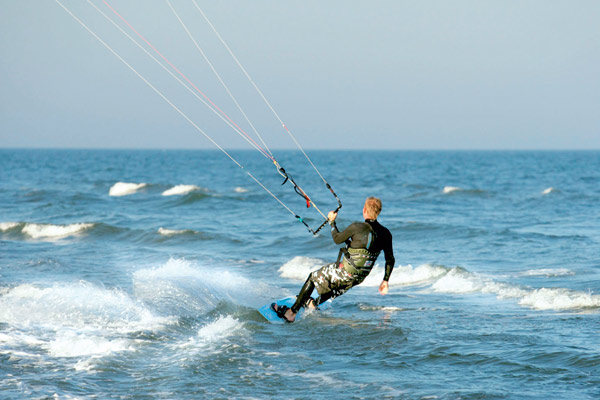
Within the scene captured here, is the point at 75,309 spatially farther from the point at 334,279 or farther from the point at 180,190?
the point at 180,190

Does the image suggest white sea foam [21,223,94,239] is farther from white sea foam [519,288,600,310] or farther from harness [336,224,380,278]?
white sea foam [519,288,600,310]

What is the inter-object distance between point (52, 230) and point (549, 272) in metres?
16.7

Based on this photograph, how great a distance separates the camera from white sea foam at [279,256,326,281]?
15438mm

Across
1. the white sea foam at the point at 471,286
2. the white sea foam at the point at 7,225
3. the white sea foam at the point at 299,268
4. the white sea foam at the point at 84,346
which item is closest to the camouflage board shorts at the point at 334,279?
the white sea foam at the point at 84,346

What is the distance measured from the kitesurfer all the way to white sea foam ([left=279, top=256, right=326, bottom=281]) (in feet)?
18.3

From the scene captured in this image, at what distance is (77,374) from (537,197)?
35.0 meters

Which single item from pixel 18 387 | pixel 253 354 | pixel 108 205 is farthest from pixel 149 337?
pixel 108 205

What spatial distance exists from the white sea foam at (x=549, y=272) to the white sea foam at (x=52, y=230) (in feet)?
50.0

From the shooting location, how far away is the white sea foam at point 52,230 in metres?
22.5

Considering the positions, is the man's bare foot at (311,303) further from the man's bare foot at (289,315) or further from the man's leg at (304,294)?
the man's bare foot at (289,315)

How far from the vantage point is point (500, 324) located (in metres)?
10.0

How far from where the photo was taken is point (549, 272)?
14977 mm

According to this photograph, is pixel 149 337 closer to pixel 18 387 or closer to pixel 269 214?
pixel 18 387

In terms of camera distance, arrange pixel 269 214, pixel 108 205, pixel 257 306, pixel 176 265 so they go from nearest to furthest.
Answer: pixel 257 306, pixel 176 265, pixel 269 214, pixel 108 205
